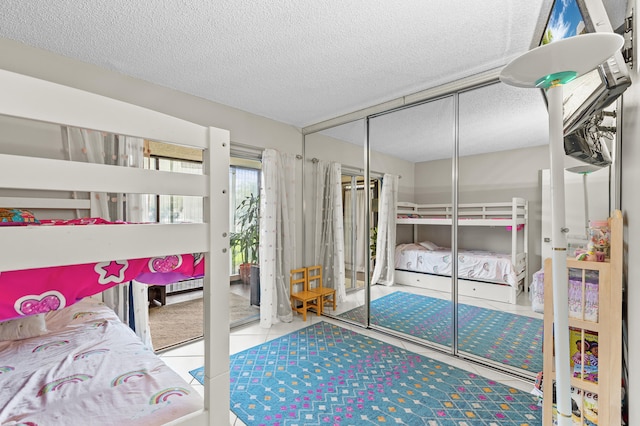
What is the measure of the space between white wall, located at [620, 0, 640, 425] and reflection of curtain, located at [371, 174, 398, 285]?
1.95 meters

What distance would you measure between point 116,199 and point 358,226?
2.45 m

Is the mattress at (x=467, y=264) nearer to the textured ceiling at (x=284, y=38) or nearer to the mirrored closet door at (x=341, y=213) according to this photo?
the mirrored closet door at (x=341, y=213)

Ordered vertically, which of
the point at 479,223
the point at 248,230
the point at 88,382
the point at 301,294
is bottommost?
the point at 301,294

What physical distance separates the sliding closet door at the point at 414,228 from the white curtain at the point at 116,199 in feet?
7.67

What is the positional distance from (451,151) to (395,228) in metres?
0.95

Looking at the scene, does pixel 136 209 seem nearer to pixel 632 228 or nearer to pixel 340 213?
pixel 340 213

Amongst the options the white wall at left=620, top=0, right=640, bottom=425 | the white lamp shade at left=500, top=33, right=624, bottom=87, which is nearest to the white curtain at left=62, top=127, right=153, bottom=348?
the white lamp shade at left=500, top=33, right=624, bottom=87

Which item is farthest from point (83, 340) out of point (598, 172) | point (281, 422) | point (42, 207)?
point (598, 172)

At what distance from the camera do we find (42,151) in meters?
2.12

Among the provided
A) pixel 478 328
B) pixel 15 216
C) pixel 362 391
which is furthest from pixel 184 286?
pixel 478 328

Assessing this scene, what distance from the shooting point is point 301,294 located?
364 cm

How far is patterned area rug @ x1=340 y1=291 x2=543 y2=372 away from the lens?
2.39 m

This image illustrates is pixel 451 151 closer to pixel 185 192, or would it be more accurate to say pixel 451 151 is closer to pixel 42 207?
pixel 185 192

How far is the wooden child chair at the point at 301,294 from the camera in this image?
11.7 ft
